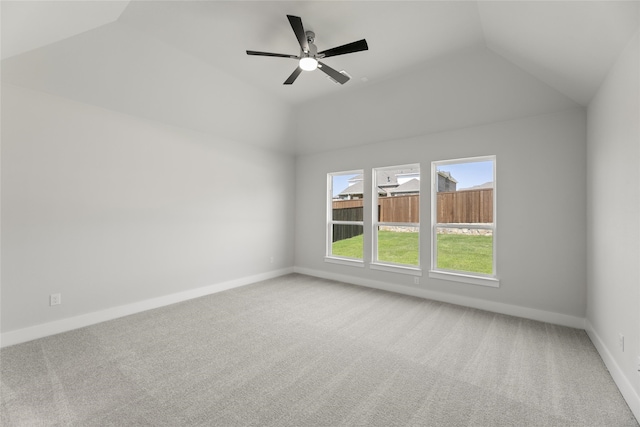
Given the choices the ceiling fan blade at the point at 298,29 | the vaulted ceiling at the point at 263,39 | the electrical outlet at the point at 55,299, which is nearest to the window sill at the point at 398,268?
the vaulted ceiling at the point at 263,39

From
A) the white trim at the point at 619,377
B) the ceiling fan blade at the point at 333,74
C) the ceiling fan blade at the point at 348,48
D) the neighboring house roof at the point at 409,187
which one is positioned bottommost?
the white trim at the point at 619,377

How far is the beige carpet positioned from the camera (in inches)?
71.0

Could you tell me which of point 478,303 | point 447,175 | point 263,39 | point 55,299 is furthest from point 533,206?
point 55,299

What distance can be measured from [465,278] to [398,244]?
4.13 feet

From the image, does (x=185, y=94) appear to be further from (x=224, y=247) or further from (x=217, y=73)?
(x=224, y=247)

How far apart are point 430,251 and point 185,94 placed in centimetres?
426

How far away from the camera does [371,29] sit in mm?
2779

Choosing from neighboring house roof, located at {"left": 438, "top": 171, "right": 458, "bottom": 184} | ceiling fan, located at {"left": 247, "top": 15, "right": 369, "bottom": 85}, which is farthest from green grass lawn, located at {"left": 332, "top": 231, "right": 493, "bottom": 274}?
ceiling fan, located at {"left": 247, "top": 15, "right": 369, "bottom": 85}

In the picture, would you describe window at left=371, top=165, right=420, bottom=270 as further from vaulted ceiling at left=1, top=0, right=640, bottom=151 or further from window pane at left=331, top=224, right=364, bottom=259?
vaulted ceiling at left=1, top=0, right=640, bottom=151

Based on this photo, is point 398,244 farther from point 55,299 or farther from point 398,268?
point 55,299

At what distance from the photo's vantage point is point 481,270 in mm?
4031

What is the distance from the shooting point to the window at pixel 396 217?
4.61m

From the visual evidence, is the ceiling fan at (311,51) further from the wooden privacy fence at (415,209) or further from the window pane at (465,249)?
the window pane at (465,249)

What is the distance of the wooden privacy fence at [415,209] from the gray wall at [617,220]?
1.17 metres
